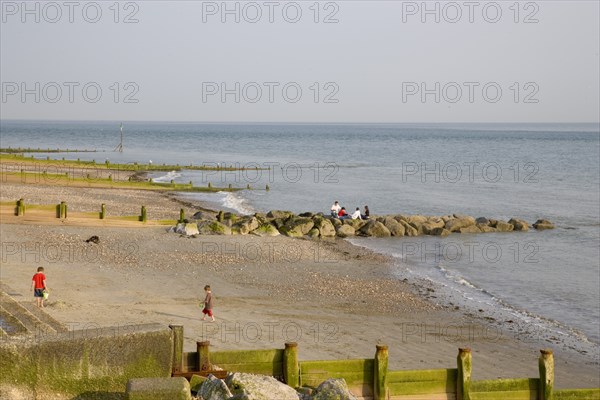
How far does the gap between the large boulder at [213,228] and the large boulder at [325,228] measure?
6.08 meters

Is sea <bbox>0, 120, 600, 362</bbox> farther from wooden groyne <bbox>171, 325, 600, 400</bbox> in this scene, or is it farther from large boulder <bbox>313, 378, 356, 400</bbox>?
large boulder <bbox>313, 378, 356, 400</bbox>

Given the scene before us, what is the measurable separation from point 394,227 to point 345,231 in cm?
332

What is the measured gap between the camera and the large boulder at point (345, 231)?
145ft

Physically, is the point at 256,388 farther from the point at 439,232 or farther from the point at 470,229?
the point at 470,229

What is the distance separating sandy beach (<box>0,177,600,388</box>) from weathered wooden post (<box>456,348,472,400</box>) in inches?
192

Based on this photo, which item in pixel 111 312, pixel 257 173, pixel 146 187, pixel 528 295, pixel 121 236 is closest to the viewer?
pixel 111 312

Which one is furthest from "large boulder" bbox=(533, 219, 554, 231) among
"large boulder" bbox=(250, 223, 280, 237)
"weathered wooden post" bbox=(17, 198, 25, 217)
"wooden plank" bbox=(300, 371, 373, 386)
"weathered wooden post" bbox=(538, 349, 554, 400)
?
"wooden plank" bbox=(300, 371, 373, 386)

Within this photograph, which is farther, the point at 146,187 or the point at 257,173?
the point at 257,173

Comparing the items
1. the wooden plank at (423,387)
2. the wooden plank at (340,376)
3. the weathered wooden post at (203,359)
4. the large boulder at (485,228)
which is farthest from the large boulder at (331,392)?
the large boulder at (485,228)

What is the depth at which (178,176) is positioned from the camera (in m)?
85.8

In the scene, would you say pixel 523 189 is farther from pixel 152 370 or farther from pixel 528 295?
pixel 152 370

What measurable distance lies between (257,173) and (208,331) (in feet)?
247

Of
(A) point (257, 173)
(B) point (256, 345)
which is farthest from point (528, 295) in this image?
(A) point (257, 173)

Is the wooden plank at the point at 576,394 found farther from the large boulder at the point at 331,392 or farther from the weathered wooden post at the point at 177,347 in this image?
the weathered wooden post at the point at 177,347
